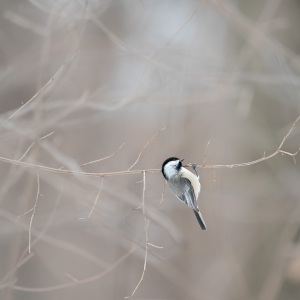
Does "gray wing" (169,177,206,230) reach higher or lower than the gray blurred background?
lower

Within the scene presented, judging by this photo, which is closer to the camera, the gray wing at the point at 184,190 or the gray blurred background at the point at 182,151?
the gray wing at the point at 184,190

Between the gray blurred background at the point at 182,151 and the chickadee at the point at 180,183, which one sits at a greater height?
the gray blurred background at the point at 182,151

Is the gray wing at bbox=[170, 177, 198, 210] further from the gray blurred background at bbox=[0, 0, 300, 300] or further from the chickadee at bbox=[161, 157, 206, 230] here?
the gray blurred background at bbox=[0, 0, 300, 300]

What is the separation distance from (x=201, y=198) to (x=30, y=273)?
1762 mm

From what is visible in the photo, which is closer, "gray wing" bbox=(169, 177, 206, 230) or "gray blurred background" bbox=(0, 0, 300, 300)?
"gray wing" bbox=(169, 177, 206, 230)

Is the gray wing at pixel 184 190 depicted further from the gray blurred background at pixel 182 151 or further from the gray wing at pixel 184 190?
the gray blurred background at pixel 182 151

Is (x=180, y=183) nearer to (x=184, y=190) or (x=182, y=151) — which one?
(x=184, y=190)

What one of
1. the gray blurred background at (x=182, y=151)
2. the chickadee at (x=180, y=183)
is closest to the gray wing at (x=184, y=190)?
the chickadee at (x=180, y=183)

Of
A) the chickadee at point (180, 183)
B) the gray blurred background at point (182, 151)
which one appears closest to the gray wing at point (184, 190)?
the chickadee at point (180, 183)

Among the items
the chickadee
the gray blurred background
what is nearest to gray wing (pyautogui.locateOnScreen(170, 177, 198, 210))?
the chickadee

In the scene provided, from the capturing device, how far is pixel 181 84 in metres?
4.28

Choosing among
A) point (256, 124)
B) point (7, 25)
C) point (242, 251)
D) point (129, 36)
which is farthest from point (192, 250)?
point (7, 25)

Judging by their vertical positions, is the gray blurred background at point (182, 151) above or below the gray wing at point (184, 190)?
above

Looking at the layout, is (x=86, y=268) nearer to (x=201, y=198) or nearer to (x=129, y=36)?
(x=201, y=198)
